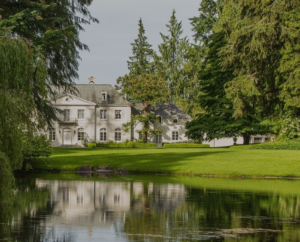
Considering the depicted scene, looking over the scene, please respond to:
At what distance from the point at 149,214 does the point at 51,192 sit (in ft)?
20.5

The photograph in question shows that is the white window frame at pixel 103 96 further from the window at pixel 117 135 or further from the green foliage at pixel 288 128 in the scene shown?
the green foliage at pixel 288 128

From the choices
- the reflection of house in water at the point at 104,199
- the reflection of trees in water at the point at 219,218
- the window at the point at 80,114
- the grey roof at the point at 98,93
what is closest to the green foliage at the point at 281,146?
the reflection of house in water at the point at 104,199

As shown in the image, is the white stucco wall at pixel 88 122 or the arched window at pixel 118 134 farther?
the arched window at pixel 118 134

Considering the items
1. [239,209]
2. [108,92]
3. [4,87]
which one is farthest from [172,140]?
[4,87]

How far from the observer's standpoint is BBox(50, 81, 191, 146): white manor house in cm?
6128

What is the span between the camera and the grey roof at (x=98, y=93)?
206 ft

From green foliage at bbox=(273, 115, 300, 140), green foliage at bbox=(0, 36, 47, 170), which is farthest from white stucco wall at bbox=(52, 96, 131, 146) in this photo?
green foliage at bbox=(0, 36, 47, 170)

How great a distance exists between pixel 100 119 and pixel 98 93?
348cm

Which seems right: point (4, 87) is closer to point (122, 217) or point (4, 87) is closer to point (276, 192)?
point (122, 217)

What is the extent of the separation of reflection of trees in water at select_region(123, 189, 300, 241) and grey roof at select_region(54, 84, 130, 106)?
151ft

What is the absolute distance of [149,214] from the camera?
13.5 m

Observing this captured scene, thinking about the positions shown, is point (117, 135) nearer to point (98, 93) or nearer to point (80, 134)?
point (80, 134)

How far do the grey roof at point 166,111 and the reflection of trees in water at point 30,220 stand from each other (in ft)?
154

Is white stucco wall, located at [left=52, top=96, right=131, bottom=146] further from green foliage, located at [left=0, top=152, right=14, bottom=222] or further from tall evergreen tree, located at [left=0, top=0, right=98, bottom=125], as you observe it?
green foliage, located at [left=0, top=152, right=14, bottom=222]
